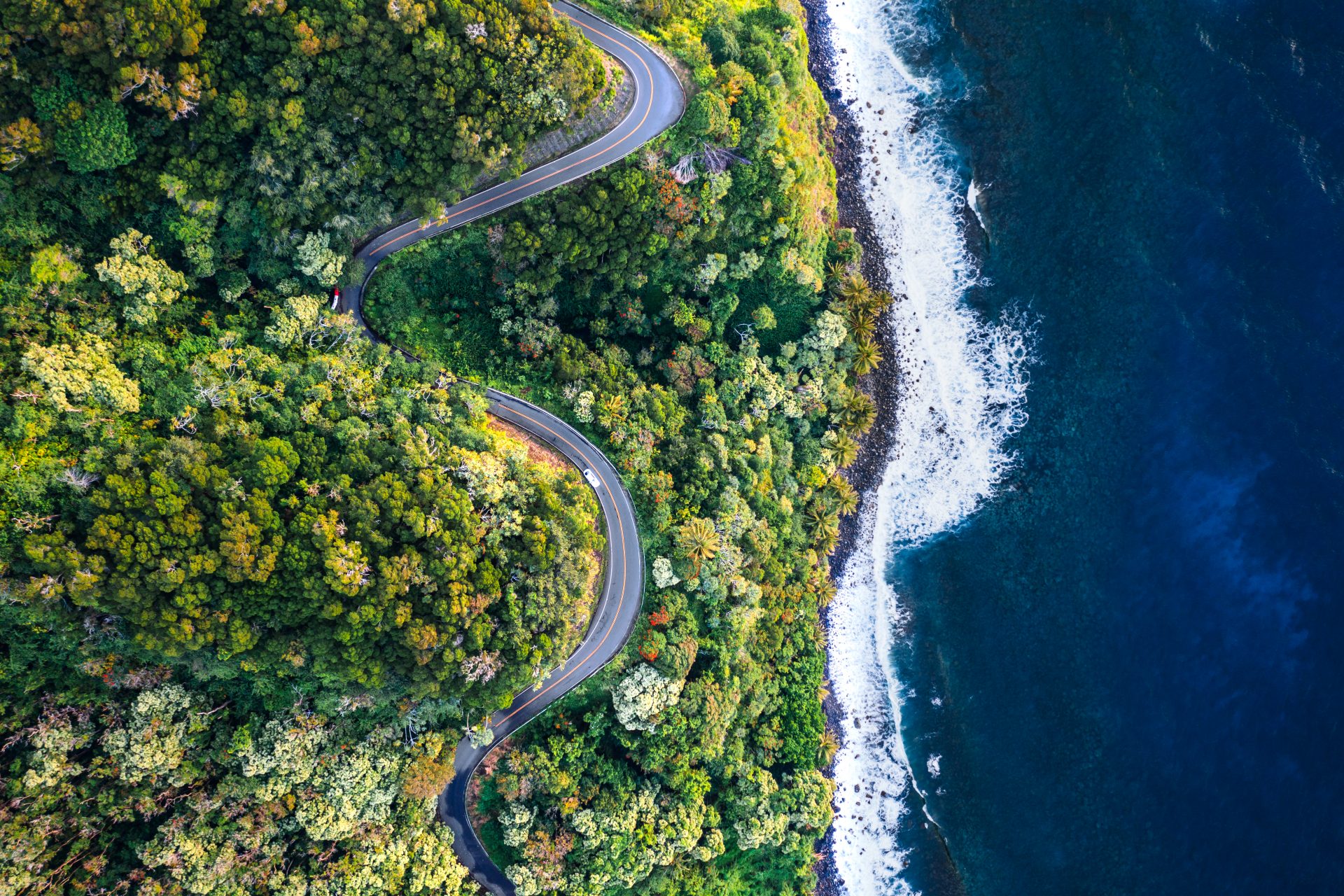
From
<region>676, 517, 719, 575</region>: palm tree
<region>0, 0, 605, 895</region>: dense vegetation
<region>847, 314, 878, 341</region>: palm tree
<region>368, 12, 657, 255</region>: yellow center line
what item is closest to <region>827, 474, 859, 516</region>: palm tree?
<region>847, 314, 878, 341</region>: palm tree

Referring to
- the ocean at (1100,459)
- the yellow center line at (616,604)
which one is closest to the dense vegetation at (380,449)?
the yellow center line at (616,604)

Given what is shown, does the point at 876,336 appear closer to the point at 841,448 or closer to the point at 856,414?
the point at 856,414

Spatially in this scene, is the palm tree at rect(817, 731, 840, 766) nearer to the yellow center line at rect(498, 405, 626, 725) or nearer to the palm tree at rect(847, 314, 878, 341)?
the yellow center line at rect(498, 405, 626, 725)

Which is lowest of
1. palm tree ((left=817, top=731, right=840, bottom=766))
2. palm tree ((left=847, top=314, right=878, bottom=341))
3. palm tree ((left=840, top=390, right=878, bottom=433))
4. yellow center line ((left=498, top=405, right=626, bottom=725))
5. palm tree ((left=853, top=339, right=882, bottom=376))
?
palm tree ((left=817, top=731, right=840, bottom=766))

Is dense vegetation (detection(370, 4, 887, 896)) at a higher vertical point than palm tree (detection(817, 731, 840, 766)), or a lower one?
higher

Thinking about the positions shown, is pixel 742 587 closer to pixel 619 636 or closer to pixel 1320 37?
pixel 619 636

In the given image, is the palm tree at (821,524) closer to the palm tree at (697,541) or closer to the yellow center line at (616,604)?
the palm tree at (697,541)

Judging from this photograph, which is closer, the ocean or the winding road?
the winding road
